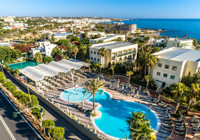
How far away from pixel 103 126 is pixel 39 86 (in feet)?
72.6

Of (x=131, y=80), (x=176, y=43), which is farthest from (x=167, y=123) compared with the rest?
(x=176, y=43)

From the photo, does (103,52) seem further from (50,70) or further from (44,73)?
(44,73)

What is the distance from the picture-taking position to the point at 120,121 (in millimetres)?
25125

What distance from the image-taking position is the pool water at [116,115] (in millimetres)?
23047

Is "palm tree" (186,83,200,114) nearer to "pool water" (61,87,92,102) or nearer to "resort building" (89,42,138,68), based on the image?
Result: "pool water" (61,87,92,102)

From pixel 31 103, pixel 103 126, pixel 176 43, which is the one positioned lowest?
pixel 103 126

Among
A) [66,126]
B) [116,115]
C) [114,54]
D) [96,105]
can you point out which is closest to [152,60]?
[114,54]

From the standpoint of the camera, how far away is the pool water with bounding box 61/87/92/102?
3238 centimetres

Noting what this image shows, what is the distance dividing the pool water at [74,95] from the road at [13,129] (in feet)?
33.8

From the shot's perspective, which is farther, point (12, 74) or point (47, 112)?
point (12, 74)

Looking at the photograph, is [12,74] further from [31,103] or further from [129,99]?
[129,99]

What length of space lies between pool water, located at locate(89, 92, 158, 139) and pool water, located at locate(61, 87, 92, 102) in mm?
2059

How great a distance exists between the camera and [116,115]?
88.0 feet

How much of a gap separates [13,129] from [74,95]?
1434 cm
